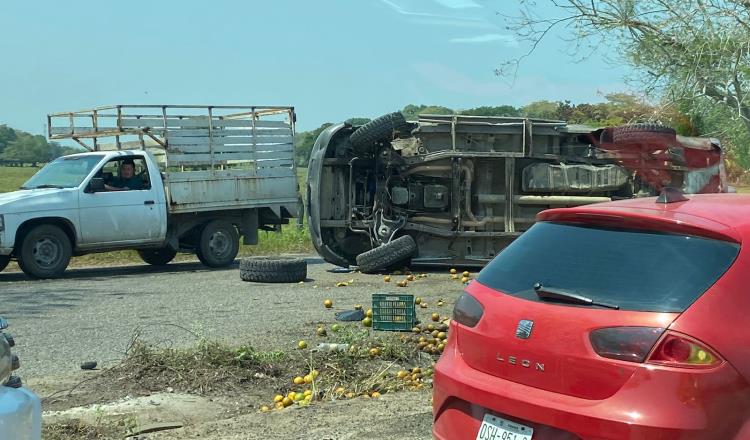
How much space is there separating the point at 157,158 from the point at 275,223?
105 inches

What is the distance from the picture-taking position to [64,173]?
15.5m

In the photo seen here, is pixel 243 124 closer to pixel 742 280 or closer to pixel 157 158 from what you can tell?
pixel 157 158

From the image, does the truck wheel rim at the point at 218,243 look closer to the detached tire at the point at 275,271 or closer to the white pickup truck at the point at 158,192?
the white pickup truck at the point at 158,192

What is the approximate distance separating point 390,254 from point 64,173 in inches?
233

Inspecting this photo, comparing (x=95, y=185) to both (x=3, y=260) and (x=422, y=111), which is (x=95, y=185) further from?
(x=422, y=111)

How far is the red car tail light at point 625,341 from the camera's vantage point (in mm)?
3662

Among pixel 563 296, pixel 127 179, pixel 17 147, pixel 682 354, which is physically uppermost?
pixel 17 147

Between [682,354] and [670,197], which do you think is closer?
[682,354]

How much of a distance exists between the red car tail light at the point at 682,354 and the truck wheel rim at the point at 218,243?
1383 centimetres

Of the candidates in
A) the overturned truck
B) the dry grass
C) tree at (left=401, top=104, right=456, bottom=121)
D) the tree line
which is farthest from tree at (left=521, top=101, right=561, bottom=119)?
the tree line

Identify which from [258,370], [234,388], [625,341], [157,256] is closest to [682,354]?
[625,341]

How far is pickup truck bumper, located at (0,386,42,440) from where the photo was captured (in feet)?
10.9

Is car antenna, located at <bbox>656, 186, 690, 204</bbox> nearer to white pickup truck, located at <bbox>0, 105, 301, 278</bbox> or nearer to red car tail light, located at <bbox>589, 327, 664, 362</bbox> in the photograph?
red car tail light, located at <bbox>589, 327, 664, 362</bbox>

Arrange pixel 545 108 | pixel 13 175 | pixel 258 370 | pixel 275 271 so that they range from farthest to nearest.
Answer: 1. pixel 13 175
2. pixel 545 108
3. pixel 275 271
4. pixel 258 370
